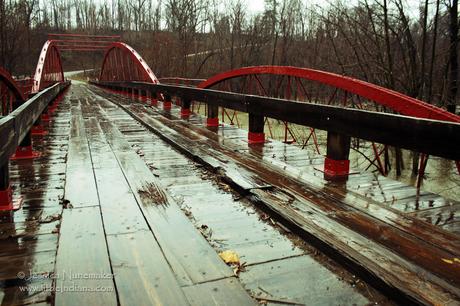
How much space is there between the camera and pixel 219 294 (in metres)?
2.15

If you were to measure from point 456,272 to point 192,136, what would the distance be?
18.0 ft

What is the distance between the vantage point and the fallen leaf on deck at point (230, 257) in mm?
2584

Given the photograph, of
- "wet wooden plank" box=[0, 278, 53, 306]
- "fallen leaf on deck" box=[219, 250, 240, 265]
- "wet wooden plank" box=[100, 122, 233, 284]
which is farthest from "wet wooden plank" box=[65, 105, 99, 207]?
"fallen leaf on deck" box=[219, 250, 240, 265]

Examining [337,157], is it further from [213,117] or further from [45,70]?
[45,70]

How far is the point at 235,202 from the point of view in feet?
12.3

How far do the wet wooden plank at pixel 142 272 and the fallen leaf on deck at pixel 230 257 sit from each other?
1.25 feet

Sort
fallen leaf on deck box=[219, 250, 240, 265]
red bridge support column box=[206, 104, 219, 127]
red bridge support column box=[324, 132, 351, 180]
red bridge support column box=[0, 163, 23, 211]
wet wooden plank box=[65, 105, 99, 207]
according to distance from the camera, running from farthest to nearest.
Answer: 1. red bridge support column box=[206, 104, 219, 127]
2. red bridge support column box=[324, 132, 351, 180]
3. wet wooden plank box=[65, 105, 99, 207]
4. red bridge support column box=[0, 163, 23, 211]
5. fallen leaf on deck box=[219, 250, 240, 265]

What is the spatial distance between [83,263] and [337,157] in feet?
10.0

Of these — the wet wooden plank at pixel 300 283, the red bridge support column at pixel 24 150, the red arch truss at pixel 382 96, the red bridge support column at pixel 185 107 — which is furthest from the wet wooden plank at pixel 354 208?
the red bridge support column at pixel 185 107

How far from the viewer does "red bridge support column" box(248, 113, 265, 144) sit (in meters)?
6.76

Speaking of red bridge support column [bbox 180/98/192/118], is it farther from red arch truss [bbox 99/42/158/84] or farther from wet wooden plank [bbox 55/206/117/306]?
red arch truss [bbox 99/42/158/84]

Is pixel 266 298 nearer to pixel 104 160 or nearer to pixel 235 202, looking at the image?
pixel 235 202

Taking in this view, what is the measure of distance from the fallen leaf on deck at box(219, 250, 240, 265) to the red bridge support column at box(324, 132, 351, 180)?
210 cm

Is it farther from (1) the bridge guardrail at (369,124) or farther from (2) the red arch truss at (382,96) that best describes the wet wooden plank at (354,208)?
(2) the red arch truss at (382,96)
